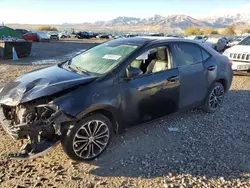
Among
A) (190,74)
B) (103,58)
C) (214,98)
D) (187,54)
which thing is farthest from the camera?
(214,98)

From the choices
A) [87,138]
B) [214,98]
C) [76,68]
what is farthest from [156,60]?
[87,138]

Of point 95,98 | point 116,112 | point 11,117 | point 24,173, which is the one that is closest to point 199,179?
point 116,112

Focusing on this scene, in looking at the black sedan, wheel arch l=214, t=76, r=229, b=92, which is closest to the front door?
the black sedan

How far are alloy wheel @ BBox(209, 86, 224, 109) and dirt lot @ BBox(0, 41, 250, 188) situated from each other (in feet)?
2.15

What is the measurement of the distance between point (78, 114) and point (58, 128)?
301 millimetres

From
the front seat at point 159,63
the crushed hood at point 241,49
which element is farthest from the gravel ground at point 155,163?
the crushed hood at point 241,49

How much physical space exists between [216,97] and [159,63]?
1.81 metres

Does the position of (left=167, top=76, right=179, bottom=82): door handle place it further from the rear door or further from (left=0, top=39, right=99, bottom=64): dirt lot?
(left=0, top=39, right=99, bottom=64): dirt lot

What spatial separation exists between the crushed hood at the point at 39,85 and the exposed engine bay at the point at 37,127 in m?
0.12

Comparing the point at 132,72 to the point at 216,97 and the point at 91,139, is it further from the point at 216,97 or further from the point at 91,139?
the point at 216,97

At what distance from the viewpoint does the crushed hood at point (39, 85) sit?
3.29 meters

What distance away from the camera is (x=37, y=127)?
10.3 ft

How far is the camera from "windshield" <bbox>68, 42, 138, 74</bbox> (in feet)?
12.7

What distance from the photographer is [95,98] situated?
3.38 meters
